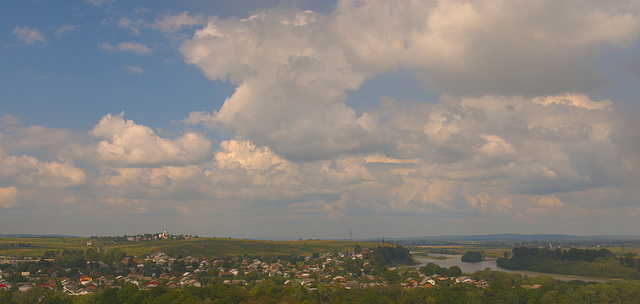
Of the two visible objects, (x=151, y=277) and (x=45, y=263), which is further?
(x=45, y=263)

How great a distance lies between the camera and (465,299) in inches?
3295

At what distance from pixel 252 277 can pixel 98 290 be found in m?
37.3

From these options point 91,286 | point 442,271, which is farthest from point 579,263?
point 91,286

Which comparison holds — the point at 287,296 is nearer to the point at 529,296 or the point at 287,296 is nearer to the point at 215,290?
Result: the point at 215,290

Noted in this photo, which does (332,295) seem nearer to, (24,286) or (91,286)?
(91,286)

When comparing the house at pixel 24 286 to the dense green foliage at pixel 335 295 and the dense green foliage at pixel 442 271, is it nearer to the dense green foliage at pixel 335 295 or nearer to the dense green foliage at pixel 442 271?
the dense green foliage at pixel 335 295

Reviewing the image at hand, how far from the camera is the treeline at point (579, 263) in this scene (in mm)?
154125

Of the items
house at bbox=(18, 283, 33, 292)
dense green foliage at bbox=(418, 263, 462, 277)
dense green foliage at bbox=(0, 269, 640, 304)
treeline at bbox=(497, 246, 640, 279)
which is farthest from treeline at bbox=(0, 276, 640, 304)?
treeline at bbox=(497, 246, 640, 279)

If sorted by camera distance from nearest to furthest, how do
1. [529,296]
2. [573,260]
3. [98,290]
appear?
[529,296], [98,290], [573,260]

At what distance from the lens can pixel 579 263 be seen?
16850 cm

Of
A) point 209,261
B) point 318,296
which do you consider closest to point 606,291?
point 318,296

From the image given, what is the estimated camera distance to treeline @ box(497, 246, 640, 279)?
154125 mm

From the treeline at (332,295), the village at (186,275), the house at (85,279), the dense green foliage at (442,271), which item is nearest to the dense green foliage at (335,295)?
the treeline at (332,295)

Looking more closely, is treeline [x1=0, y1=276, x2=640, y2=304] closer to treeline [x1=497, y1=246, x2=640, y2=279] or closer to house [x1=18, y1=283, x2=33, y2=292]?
house [x1=18, y1=283, x2=33, y2=292]
